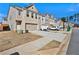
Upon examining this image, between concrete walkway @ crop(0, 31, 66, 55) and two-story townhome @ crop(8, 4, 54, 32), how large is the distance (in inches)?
3.3

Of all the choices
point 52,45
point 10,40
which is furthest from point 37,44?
point 10,40

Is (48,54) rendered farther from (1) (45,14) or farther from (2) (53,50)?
(1) (45,14)

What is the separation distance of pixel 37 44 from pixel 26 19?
251mm

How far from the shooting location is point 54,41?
5.83 ft

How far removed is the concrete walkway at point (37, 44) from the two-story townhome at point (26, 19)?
0.27 feet

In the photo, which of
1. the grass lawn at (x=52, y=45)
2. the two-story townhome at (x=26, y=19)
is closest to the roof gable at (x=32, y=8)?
the two-story townhome at (x=26, y=19)

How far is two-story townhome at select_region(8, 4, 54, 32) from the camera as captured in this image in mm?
1784

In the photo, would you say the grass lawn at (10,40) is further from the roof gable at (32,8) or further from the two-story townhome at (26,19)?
the roof gable at (32,8)

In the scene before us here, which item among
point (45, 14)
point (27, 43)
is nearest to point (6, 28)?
point (27, 43)

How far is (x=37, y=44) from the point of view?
178 centimetres

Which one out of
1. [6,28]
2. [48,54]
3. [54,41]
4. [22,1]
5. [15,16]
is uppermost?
[22,1]

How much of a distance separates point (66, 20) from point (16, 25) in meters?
0.46

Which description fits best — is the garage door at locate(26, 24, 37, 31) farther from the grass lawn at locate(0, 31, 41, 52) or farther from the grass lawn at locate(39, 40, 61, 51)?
the grass lawn at locate(39, 40, 61, 51)

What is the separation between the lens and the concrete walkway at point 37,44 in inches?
69.2
